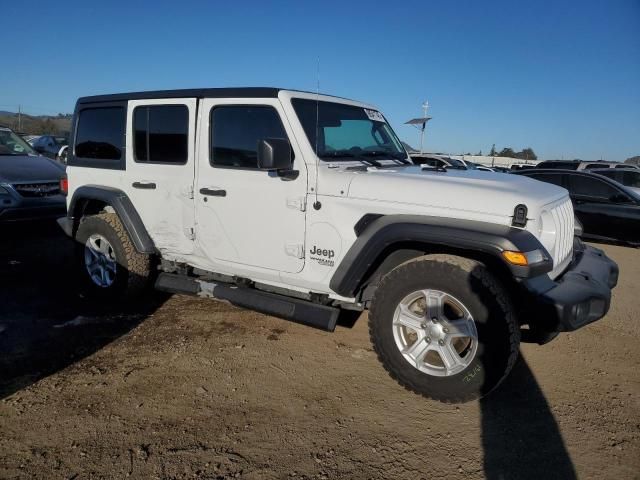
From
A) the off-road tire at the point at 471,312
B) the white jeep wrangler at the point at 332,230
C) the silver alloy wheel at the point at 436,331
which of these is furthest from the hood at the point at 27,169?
the silver alloy wheel at the point at 436,331

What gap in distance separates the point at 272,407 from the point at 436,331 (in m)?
1.16

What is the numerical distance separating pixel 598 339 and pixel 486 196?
2264mm

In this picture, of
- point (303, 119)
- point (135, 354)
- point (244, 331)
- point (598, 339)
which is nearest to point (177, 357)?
point (135, 354)

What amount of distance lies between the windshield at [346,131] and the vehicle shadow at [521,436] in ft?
6.91

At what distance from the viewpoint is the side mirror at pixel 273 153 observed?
10.7 ft

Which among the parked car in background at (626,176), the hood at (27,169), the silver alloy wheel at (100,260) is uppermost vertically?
the parked car in background at (626,176)

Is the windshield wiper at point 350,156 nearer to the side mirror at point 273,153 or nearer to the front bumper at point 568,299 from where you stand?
the side mirror at point 273,153

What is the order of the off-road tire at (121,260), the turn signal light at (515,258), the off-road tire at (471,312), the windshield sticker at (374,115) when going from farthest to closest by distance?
1. the off-road tire at (121,260)
2. the windshield sticker at (374,115)
3. the off-road tire at (471,312)
4. the turn signal light at (515,258)

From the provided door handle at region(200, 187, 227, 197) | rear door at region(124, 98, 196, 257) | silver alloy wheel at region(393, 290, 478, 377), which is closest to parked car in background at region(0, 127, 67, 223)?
rear door at region(124, 98, 196, 257)

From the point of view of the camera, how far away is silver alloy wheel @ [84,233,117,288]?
479 cm

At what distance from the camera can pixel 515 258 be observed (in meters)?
2.73

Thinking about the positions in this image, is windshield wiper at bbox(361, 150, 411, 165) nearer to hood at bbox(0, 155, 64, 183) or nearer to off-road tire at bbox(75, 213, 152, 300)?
off-road tire at bbox(75, 213, 152, 300)

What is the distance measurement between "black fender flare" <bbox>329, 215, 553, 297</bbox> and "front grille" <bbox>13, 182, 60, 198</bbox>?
578 centimetres

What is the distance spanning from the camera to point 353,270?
3.24m
